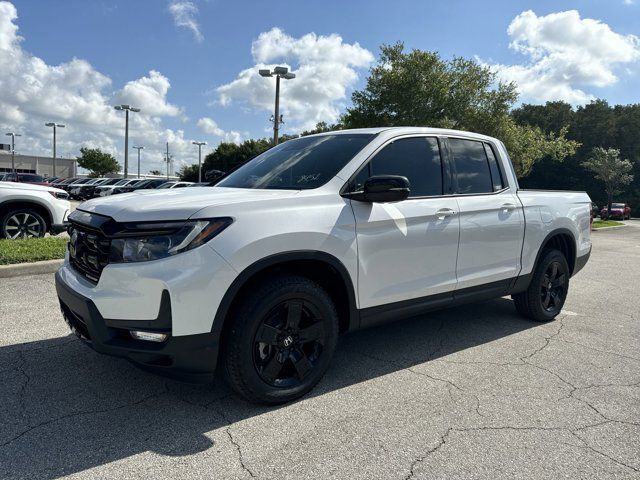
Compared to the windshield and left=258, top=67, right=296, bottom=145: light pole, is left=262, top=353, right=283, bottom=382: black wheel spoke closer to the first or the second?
the windshield

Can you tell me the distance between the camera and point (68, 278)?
10.5 ft

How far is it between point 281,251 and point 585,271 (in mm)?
8057

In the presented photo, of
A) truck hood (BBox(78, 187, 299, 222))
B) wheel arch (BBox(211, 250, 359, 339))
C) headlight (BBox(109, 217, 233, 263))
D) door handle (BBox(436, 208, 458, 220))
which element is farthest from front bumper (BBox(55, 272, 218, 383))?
door handle (BBox(436, 208, 458, 220))

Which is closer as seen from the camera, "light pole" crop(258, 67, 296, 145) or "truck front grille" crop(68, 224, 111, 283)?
"truck front grille" crop(68, 224, 111, 283)

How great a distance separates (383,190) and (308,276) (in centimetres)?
76

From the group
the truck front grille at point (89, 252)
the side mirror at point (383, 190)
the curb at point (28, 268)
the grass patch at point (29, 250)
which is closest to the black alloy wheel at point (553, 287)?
the side mirror at point (383, 190)

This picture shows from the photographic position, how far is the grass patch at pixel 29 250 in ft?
21.9

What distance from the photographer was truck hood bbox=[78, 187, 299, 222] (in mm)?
2738

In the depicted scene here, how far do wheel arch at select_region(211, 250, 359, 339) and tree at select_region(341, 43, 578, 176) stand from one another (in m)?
22.3

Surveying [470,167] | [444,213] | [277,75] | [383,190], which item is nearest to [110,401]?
[383,190]

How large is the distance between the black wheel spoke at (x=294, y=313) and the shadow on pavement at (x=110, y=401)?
22.4 inches

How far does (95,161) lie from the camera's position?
232ft

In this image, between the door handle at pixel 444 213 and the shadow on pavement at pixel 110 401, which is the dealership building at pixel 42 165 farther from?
the door handle at pixel 444 213

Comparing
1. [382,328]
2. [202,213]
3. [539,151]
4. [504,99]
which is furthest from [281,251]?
[539,151]
